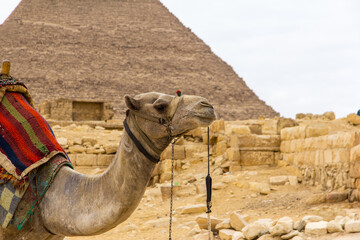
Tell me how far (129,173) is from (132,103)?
0.33m

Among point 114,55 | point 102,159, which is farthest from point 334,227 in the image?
point 114,55

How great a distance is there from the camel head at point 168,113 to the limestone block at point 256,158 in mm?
7198

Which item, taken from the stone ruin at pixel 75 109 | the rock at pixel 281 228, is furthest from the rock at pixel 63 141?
the stone ruin at pixel 75 109

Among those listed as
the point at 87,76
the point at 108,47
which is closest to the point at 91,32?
the point at 108,47

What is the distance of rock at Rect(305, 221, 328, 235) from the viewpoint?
5.41 meters

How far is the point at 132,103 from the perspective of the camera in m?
2.95

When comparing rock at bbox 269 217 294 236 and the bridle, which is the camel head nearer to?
the bridle

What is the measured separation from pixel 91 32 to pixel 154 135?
4833 inches

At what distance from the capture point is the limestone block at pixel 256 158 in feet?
33.1

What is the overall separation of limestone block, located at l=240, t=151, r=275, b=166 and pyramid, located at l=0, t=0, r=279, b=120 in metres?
91.3

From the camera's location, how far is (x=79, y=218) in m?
2.96

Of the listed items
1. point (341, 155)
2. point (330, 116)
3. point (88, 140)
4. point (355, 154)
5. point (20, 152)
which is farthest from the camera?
point (330, 116)

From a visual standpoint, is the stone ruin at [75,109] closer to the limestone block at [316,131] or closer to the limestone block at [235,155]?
the limestone block at [235,155]

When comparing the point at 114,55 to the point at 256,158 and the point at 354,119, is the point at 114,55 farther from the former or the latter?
the point at 256,158
